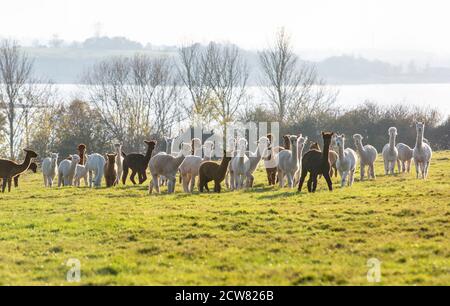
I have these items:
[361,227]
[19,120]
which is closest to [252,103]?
[19,120]

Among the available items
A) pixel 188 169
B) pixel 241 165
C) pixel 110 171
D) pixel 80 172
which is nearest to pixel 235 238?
pixel 188 169

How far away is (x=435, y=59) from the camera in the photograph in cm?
13762

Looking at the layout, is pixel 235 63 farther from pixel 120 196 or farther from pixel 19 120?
pixel 120 196

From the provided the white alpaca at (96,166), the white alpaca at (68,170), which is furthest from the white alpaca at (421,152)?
the white alpaca at (68,170)

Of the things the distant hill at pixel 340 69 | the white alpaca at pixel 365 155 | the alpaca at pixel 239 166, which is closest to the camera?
the alpaca at pixel 239 166

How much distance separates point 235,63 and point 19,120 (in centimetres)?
1984

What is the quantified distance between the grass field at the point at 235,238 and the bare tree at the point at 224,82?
35.5m

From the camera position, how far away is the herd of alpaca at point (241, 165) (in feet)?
72.2

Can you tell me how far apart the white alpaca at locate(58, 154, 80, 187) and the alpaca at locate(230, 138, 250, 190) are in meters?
7.31

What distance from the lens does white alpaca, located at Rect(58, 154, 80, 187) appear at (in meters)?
27.9

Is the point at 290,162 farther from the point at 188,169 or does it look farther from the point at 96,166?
the point at 96,166

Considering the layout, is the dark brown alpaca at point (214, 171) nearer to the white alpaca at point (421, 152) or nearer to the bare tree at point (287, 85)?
the white alpaca at point (421, 152)

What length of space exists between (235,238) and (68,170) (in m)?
15.3

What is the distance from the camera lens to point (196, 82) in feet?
200
